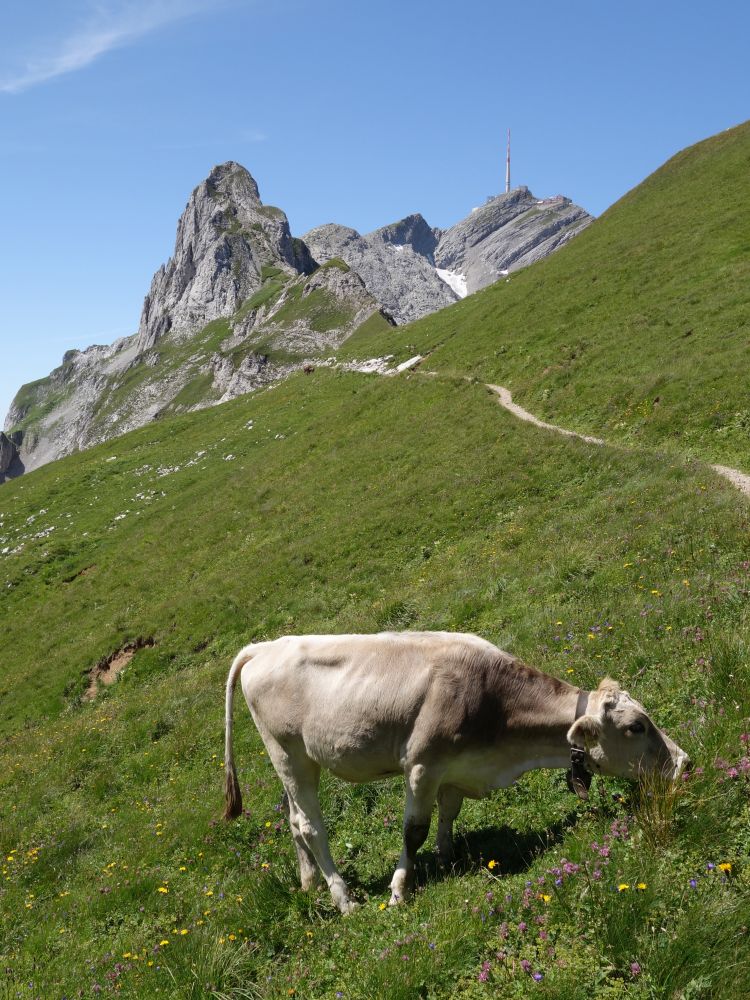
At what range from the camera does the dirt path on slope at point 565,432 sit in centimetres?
1758

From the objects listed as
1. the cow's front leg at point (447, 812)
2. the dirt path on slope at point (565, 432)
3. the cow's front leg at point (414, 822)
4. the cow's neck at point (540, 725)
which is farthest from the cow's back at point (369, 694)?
the dirt path on slope at point (565, 432)

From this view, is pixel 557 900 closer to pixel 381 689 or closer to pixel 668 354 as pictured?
pixel 381 689

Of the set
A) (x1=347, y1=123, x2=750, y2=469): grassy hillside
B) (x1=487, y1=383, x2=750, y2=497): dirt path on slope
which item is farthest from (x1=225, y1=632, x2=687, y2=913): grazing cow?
(x1=347, y1=123, x2=750, y2=469): grassy hillside

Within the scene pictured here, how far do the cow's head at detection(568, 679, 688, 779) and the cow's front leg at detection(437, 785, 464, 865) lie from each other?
155cm

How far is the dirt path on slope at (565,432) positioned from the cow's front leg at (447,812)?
12.7 metres

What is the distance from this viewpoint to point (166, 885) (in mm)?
8906

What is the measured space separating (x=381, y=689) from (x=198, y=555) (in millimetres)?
25296

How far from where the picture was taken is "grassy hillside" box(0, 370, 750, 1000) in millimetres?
4980

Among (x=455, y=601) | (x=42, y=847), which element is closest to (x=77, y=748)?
(x=42, y=847)

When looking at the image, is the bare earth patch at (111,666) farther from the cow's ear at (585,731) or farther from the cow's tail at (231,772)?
the cow's ear at (585,731)

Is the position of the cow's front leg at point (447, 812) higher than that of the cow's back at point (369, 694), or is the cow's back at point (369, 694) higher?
the cow's back at point (369, 694)

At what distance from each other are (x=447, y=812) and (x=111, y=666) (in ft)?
67.8

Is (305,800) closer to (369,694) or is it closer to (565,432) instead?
(369,694)

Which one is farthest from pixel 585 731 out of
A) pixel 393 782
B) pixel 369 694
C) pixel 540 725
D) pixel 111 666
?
pixel 111 666
